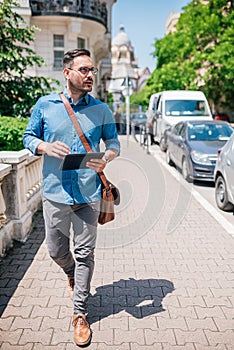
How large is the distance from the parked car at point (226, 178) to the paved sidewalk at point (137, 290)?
0.53 meters

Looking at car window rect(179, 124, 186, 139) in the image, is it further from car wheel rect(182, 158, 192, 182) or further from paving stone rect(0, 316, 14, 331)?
paving stone rect(0, 316, 14, 331)

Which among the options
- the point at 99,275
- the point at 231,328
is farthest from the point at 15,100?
the point at 231,328

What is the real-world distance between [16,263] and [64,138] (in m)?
2.20

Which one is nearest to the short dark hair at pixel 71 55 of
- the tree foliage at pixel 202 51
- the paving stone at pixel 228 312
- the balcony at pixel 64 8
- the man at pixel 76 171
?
the man at pixel 76 171

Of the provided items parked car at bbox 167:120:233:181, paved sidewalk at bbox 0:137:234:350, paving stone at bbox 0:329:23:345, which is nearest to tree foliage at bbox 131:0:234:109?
parked car at bbox 167:120:233:181

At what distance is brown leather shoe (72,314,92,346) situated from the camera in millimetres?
2985

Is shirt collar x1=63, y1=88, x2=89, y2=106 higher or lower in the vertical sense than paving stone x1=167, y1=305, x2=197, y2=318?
higher

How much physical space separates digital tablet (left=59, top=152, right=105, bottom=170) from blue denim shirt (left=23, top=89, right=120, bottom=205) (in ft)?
0.42

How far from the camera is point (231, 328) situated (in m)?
3.24

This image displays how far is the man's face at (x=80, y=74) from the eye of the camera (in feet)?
9.47

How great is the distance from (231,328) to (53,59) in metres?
19.5

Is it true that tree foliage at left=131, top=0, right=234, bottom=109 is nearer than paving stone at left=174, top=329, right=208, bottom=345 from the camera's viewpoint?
No

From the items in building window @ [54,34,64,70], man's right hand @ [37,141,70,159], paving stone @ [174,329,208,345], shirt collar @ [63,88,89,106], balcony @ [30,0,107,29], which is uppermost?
balcony @ [30,0,107,29]

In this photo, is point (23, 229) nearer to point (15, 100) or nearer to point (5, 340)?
point (5, 340)
